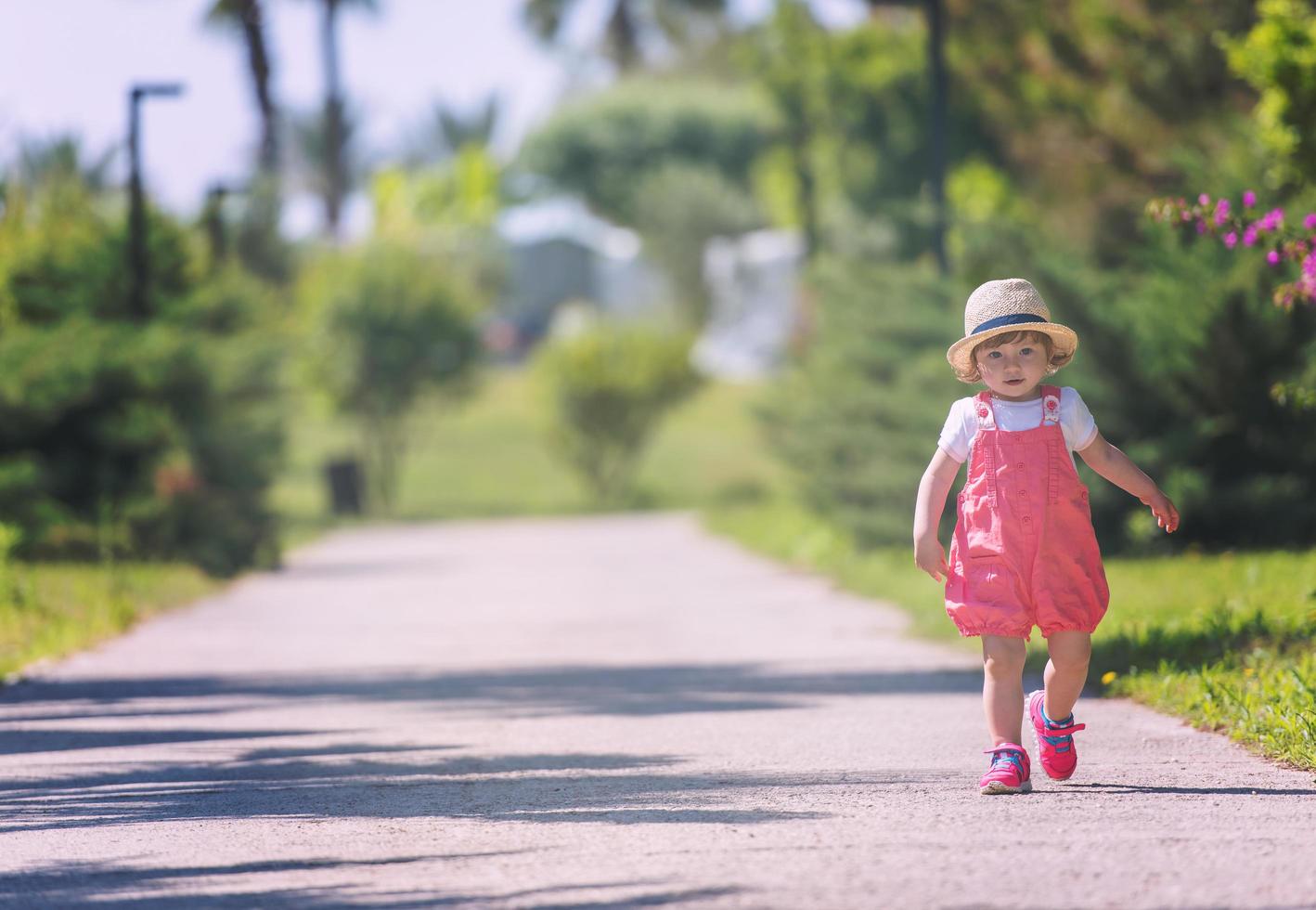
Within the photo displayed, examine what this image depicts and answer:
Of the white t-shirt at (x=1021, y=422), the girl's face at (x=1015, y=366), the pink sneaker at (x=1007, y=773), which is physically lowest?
the pink sneaker at (x=1007, y=773)

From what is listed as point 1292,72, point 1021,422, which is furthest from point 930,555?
point 1292,72

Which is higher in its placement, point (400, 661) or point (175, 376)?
point (175, 376)

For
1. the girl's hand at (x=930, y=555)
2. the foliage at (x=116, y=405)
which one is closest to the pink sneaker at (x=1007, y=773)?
the girl's hand at (x=930, y=555)

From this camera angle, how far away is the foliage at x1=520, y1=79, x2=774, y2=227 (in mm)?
73938

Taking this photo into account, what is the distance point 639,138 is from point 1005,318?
68919 millimetres

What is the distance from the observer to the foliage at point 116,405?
60.0ft

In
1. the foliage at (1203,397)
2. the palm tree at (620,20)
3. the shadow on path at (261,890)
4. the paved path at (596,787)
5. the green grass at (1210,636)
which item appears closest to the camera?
the shadow on path at (261,890)

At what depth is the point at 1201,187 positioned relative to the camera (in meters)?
16.9

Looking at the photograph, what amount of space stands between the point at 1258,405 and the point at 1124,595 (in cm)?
363

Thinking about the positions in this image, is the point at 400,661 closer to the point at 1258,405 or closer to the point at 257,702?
the point at 257,702

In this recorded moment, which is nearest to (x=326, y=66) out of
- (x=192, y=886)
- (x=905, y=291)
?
(x=905, y=291)

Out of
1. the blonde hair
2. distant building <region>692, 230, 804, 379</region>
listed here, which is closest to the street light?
the blonde hair

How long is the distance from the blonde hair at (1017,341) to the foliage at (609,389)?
30112 millimetres

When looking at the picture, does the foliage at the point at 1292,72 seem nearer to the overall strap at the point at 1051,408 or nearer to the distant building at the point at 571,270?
the overall strap at the point at 1051,408
